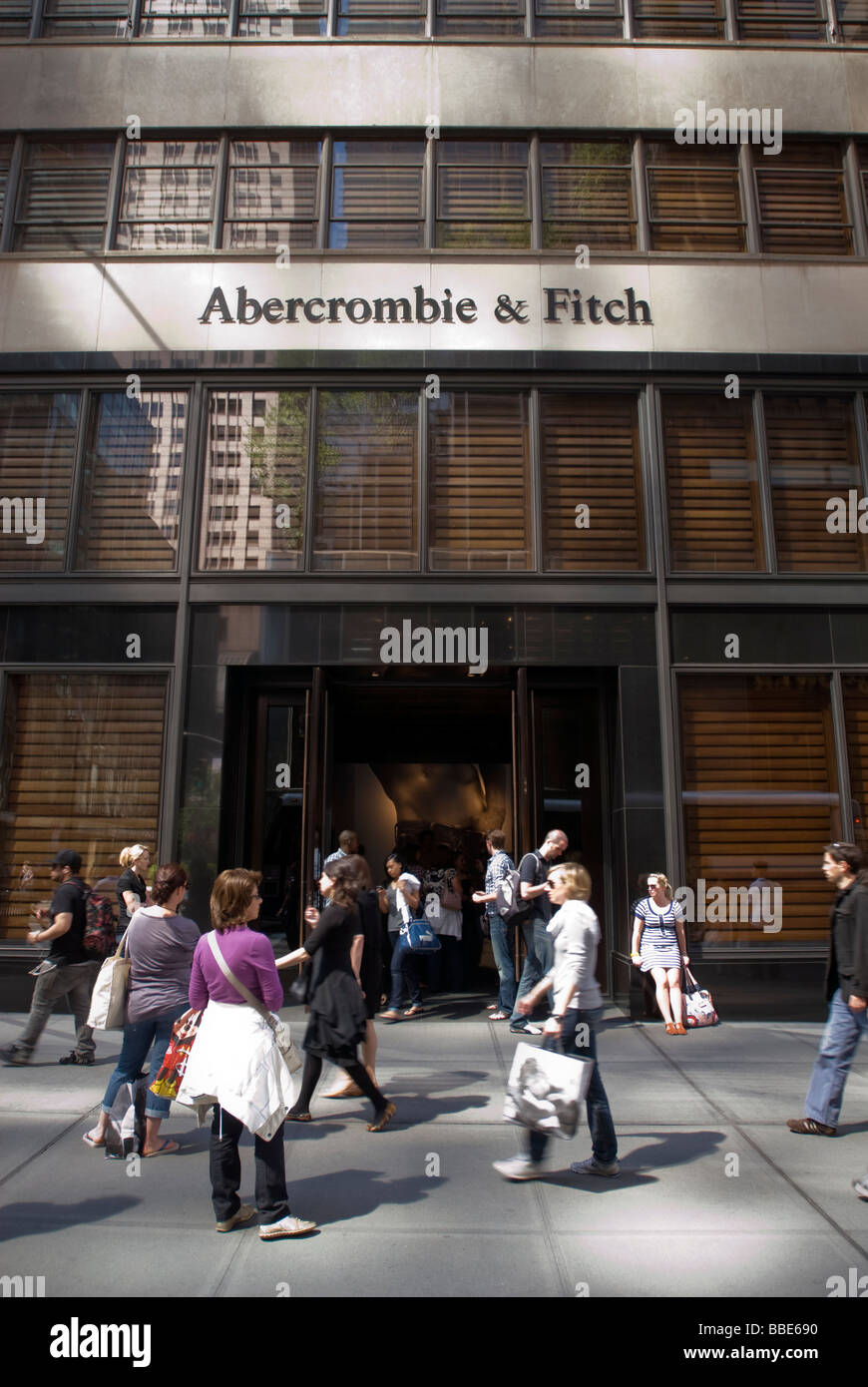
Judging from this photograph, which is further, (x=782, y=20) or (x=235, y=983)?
(x=782, y=20)

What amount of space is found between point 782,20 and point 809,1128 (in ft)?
43.1

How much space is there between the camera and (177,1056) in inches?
192

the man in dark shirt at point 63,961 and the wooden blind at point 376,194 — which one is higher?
the wooden blind at point 376,194

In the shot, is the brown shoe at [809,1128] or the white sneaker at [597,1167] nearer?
the white sneaker at [597,1167]

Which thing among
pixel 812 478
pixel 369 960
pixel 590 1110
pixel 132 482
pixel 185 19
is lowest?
pixel 590 1110

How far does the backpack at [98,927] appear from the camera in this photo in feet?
23.2

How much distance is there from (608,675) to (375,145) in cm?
749

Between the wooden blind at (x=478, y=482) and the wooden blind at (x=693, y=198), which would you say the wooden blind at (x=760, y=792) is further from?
the wooden blind at (x=693, y=198)

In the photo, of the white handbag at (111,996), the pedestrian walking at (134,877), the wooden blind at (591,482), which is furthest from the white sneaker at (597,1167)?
the wooden blind at (591,482)

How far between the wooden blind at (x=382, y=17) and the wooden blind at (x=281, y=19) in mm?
284

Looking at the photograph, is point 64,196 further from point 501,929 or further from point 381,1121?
point 381,1121

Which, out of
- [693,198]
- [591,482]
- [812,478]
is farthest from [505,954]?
[693,198]

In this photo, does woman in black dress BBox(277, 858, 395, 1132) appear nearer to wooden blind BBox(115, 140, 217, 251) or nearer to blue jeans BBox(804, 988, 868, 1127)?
blue jeans BBox(804, 988, 868, 1127)

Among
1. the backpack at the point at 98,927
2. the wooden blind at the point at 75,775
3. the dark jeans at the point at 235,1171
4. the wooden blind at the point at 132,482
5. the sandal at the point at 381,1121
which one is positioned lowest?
the sandal at the point at 381,1121
